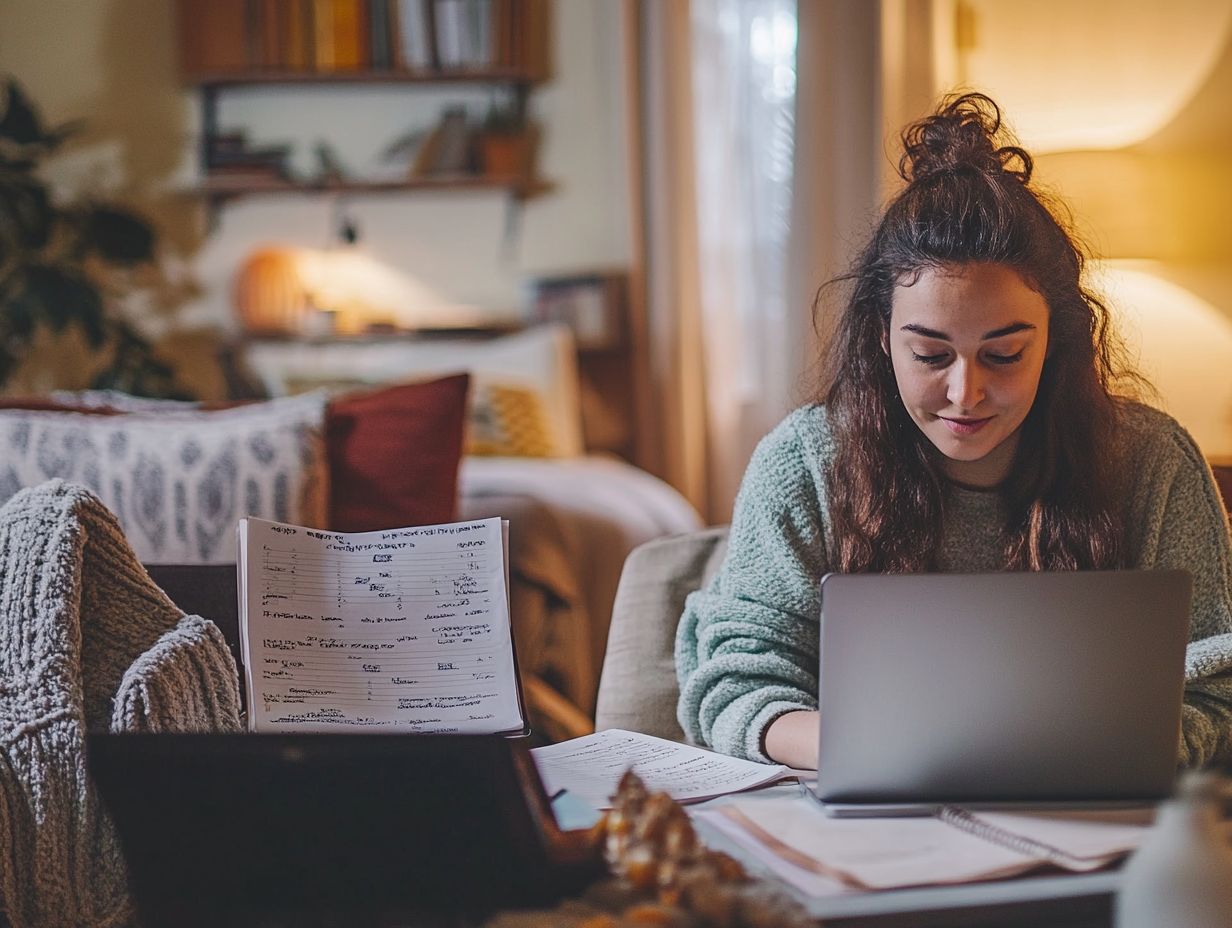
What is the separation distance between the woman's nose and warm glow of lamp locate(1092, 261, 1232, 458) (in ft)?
4.08

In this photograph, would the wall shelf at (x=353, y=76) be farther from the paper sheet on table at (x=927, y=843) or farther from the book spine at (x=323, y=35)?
the paper sheet on table at (x=927, y=843)

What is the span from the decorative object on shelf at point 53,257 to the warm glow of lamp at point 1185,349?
2.74m

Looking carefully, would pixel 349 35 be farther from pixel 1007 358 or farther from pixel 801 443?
pixel 1007 358

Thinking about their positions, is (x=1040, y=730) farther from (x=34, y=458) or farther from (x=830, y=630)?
(x=34, y=458)

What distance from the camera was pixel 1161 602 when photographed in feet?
2.79

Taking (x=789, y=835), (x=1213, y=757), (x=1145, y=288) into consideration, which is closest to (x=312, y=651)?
(x=789, y=835)

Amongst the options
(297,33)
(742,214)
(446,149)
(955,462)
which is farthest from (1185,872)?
(297,33)

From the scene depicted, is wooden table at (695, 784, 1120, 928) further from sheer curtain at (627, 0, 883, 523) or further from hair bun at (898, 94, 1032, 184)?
sheer curtain at (627, 0, 883, 523)

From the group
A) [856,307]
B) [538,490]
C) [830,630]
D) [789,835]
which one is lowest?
[538,490]

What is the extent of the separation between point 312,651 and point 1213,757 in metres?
0.76

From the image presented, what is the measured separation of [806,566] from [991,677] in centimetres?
43

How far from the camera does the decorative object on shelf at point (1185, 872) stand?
0.66 m

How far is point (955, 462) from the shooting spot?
131cm

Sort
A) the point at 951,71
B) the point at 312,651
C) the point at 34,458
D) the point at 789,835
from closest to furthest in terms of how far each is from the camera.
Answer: the point at 789,835, the point at 312,651, the point at 34,458, the point at 951,71
